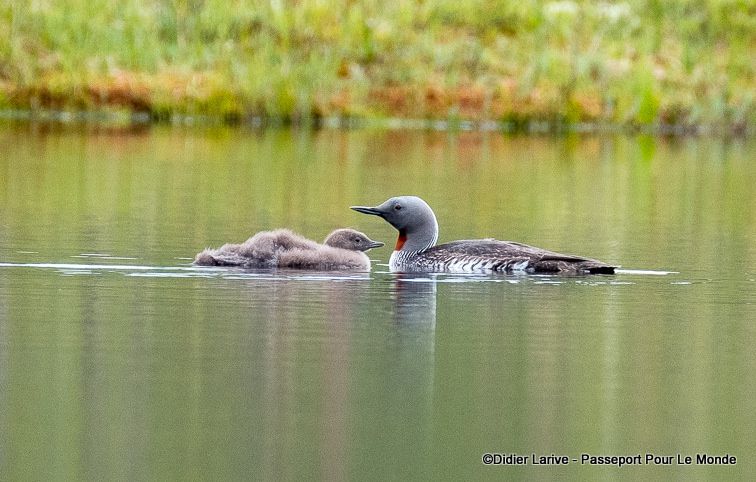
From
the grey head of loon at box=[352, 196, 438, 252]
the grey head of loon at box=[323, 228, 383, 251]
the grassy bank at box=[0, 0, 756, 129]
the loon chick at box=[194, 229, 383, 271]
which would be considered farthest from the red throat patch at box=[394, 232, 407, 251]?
the grassy bank at box=[0, 0, 756, 129]

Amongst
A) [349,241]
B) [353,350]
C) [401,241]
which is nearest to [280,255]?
[349,241]

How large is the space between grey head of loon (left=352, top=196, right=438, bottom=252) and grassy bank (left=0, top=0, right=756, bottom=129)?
2370 cm

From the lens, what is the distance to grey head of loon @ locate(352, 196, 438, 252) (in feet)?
48.4

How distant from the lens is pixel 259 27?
4175cm

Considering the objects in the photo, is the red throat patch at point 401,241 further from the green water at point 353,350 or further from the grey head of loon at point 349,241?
the green water at point 353,350

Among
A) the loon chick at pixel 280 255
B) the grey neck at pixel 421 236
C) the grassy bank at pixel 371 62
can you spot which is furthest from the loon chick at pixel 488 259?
the grassy bank at pixel 371 62

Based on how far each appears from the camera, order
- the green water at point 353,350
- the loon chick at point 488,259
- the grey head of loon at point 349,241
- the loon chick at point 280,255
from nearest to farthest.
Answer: the green water at point 353,350
the loon chick at point 280,255
the loon chick at point 488,259
the grey head of loon at point 349,241

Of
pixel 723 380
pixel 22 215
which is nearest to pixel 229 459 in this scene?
pixel 723 380

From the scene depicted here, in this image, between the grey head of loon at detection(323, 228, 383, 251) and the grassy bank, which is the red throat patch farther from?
the grassy bank

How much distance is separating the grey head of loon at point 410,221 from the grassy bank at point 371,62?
2370 centimetres

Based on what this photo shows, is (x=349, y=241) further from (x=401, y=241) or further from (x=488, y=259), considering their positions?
(x=488, y=259)

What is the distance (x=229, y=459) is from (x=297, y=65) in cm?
3244

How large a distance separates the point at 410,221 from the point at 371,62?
27003 millimetres

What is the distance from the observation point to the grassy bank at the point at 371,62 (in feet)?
128
